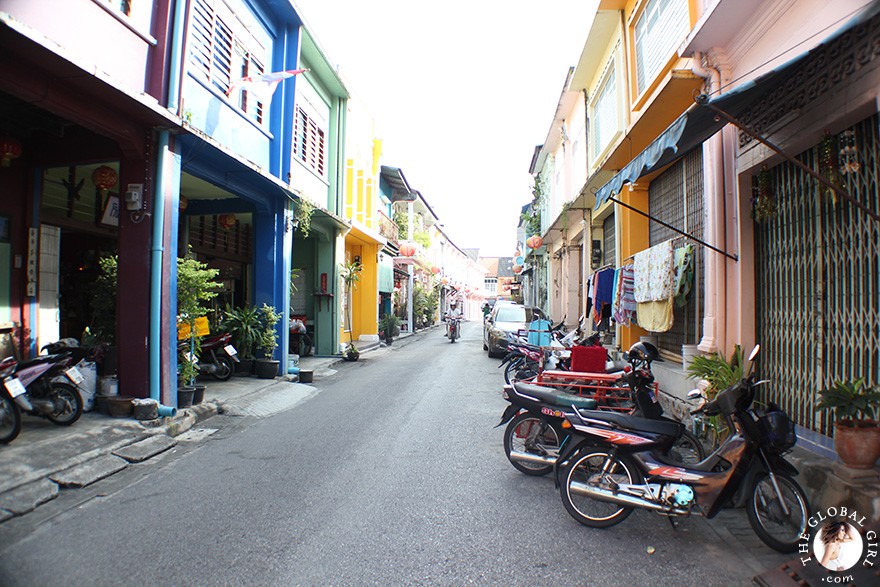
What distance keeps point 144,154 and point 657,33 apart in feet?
24.7

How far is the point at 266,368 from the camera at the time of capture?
9805 mm

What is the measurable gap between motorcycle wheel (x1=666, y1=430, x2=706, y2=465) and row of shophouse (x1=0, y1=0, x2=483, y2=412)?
19.4 feet

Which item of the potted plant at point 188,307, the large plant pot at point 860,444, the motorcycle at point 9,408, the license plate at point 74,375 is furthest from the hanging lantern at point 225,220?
the large plant pot at point 860,444

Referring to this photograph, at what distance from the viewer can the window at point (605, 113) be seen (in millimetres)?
10211

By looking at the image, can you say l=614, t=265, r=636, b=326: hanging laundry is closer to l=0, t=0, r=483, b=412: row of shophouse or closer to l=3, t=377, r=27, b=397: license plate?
l=0, t=0, r=483, b=412: row of shophouse

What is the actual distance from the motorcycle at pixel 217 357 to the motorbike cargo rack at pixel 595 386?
611 cm

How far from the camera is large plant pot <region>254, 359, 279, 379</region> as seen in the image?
9.80m

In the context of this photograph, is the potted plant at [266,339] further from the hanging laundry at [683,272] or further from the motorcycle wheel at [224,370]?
the hanging laundry at [683,272]

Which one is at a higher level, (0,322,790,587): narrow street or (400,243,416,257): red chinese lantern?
(400,243,416,257): red chinese lantern

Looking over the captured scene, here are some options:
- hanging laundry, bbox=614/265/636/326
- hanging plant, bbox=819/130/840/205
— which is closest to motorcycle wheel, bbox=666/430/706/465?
hanging plant, bbox=819/130/840/205

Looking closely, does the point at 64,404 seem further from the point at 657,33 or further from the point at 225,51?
the point at 657,33

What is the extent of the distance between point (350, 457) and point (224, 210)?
23.5ft

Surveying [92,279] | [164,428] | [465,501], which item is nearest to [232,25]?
[92,279]

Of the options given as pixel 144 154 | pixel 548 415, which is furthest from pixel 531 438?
pixel 144 154
